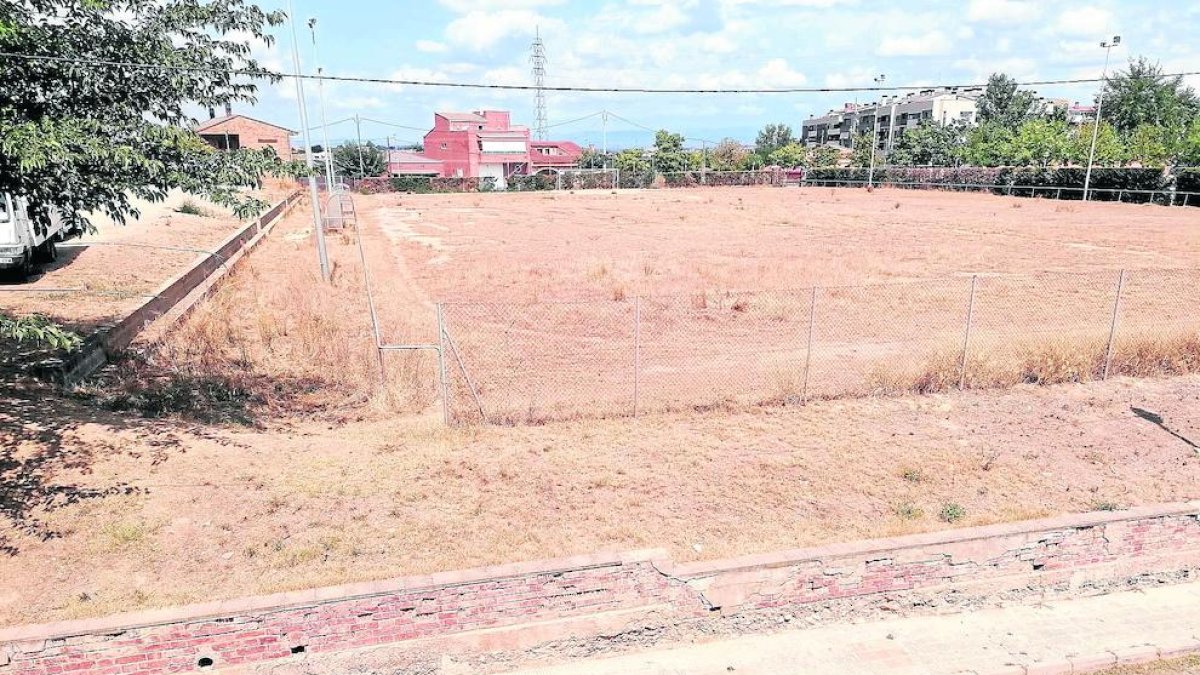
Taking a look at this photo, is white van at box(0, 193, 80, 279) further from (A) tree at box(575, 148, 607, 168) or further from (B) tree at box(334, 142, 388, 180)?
(A) tree at box(575, 148, 607, 168)

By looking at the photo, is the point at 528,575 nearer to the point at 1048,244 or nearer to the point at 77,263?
the point at 77,263

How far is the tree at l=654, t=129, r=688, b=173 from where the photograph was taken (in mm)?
86062

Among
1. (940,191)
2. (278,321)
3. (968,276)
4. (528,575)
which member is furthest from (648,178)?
(528,575)

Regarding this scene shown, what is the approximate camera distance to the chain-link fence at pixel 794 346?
37.6 feet

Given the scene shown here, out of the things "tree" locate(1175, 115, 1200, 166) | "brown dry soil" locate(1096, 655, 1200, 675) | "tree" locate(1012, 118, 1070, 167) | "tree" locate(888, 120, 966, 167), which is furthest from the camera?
"tree" locate(888, 120, 966, 167)

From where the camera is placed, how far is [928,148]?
76312 mm

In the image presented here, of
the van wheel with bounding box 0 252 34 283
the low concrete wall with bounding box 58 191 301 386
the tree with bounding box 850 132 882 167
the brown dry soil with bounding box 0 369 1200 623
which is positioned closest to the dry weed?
the brown dry soil with bounding box 0 369 1200 623

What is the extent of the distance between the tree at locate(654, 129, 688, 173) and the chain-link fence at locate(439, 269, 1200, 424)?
67803mm

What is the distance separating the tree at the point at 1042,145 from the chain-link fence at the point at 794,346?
4912 cm

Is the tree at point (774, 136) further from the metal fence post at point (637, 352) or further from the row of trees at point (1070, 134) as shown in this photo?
the metal fence post at point (637, 352)

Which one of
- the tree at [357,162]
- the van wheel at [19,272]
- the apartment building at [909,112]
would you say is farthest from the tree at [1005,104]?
the van wheel at [19,272]

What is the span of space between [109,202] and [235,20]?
261cm

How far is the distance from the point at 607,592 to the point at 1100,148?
6619 centimetres

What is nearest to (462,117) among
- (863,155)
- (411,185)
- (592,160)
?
(592,160)
